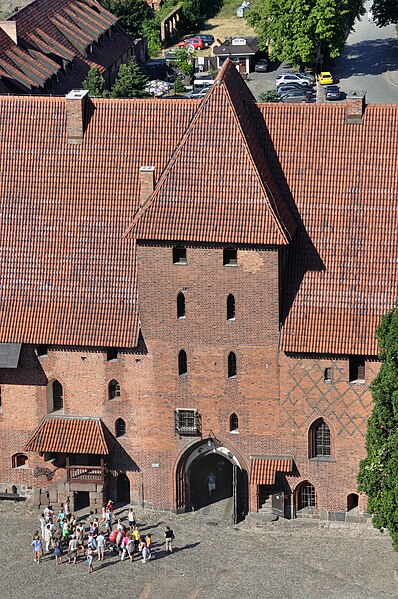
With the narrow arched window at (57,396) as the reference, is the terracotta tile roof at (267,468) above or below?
below

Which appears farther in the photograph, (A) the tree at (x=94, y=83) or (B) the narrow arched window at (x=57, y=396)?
(A) the tree at (x=94, y=83)

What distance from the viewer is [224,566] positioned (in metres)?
65.2

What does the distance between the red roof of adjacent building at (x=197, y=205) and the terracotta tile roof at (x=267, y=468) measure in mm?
5611

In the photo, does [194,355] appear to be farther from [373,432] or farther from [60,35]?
[60,35]

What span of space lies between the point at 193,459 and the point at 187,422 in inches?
82.3

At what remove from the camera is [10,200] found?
A: 69.8 metres

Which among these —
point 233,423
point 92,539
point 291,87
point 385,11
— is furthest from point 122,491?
point 385,11

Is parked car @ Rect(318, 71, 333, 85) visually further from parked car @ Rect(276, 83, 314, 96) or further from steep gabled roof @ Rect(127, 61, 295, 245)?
steep gabled roof @ Rect(127, 61, 295, 245)

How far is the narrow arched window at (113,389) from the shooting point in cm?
6888

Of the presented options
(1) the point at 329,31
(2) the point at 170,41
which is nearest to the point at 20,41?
(1) the point at 329,31

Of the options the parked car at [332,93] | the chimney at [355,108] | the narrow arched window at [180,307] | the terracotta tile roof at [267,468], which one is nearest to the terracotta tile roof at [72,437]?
the narrow arched window at [180,307]

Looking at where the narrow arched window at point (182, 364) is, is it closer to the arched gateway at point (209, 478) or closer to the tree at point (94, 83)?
the arched gateway at point (209, 478)

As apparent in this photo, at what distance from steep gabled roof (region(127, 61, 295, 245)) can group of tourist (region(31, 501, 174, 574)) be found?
13.3m

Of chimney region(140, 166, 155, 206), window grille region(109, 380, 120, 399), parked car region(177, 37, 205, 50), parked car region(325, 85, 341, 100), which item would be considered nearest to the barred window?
window grille region(109, 380, 120, 399)
